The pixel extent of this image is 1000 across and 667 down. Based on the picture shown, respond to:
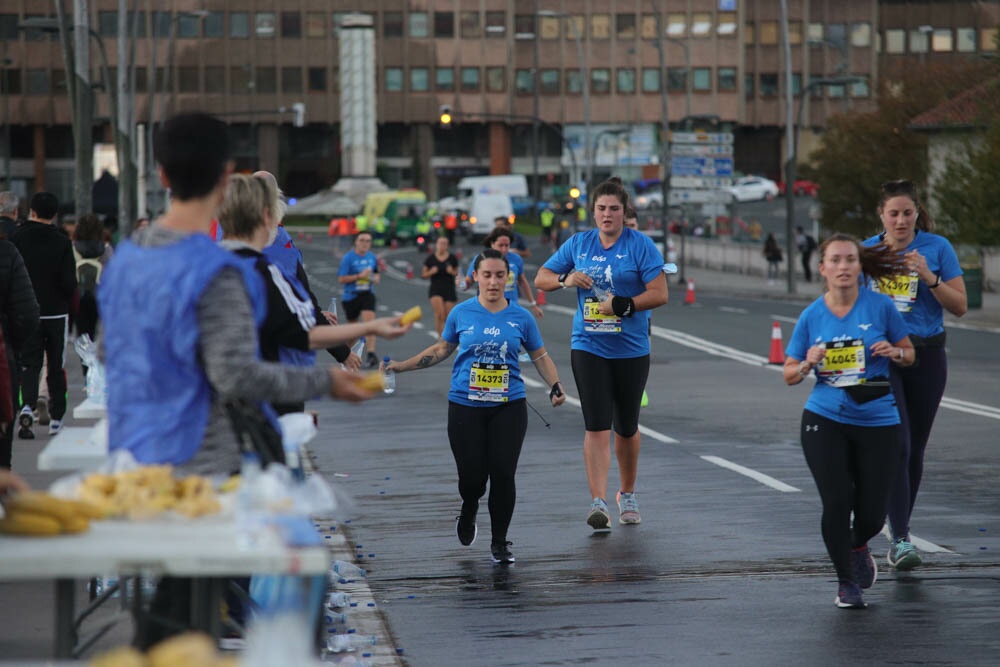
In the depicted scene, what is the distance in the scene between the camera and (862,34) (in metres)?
131

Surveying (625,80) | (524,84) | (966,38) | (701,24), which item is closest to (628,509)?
(524,84)

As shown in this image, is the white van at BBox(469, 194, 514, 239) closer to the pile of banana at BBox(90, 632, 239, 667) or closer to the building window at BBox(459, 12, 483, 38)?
the building window at BBox(459, 12, 483, 38)

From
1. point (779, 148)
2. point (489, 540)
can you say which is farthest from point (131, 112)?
point (779, 148)

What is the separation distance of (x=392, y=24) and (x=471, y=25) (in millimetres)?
5240

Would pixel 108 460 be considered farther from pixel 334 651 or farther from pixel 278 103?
pixel 278 103

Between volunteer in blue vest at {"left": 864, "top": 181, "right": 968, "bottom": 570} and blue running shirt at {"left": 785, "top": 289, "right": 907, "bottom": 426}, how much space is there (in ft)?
2.65

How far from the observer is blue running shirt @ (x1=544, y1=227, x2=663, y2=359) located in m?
11.2

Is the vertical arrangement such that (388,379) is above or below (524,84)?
below

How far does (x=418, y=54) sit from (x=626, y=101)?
14306mm

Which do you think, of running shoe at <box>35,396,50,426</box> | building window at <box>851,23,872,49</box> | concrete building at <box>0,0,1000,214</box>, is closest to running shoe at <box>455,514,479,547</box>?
running shoe at <box>35,396,50,426</box>

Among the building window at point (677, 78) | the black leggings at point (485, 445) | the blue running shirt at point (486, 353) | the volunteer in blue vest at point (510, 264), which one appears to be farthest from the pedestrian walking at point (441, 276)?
the building window at point (677, 78)

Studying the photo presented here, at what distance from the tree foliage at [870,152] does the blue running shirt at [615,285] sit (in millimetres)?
43131

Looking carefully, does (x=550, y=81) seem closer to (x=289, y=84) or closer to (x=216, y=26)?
(x=289, y=84)

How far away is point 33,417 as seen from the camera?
15938 millimetres
